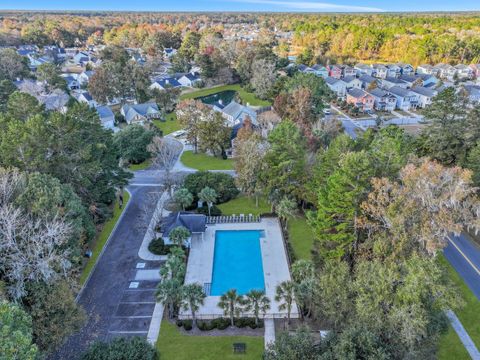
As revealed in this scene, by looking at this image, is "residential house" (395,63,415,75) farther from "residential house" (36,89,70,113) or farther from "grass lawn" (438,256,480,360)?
"grass lawn" (438,256,480,360)

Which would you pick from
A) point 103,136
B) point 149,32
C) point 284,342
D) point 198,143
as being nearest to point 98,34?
point 149,32

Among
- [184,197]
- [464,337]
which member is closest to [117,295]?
[184,197]

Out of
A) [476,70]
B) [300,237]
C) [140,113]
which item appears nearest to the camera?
[300,237]

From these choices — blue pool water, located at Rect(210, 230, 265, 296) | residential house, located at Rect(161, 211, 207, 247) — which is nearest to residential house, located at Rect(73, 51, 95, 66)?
residential house, located at Rect(161, 211, 207, 247)

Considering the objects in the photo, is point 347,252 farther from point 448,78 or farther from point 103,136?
point 448,78

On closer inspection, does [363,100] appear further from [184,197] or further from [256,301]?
[256,301]

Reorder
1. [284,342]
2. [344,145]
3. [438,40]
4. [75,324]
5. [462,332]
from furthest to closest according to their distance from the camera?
[438,40] < [344,145] < [462,332] < [75,324] < [284,342]
